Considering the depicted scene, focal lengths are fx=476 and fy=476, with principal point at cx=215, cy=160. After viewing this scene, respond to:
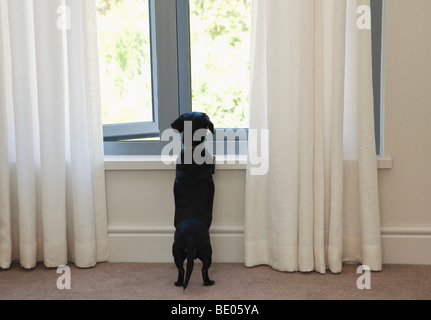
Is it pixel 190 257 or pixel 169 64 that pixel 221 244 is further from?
pixel 169 64

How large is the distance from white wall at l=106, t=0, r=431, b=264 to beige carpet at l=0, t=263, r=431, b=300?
10 centimetres

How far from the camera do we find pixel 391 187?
2.21 meters

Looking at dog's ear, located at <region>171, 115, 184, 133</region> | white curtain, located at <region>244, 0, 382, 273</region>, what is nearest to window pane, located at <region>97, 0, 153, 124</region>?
dog's ear, located at <region>171, 115, 184, 133</region>

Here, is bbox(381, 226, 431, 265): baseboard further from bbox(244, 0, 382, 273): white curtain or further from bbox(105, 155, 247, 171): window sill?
bbox(105, 155, 247, 171): window sill

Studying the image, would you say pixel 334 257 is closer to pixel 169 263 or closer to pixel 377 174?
pixel 377 174

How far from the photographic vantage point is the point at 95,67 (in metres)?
2.15

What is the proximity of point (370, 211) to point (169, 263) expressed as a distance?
37.7 inches

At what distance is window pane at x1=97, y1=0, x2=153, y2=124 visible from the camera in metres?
2.40

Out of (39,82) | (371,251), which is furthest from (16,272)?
(371,251)

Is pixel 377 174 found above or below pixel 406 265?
above
